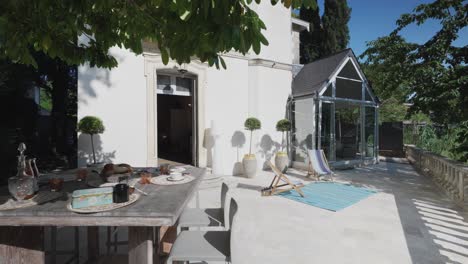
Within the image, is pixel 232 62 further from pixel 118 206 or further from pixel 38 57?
pixel 118 206

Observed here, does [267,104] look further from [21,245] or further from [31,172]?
[21,245]

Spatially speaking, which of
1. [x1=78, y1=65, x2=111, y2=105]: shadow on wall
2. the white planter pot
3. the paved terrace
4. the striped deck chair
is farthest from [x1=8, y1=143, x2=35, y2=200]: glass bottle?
the striped deck chair

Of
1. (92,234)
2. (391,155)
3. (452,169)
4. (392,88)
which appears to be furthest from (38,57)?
(391,155)

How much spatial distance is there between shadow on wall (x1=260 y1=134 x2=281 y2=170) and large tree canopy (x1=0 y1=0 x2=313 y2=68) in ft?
21.6

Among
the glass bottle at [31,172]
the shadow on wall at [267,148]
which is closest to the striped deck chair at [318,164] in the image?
the shadow on wall at [267,148]

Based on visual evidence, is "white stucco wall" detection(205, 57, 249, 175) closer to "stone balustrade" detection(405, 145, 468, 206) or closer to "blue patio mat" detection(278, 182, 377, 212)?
"blue patio mat" detection(278, 182, 377, 212)

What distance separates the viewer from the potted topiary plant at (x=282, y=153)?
26.2 ft

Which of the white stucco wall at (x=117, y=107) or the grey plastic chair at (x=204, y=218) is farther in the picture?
the white stucco wall at (x=117, y=107)

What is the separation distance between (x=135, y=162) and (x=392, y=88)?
7.54 metres

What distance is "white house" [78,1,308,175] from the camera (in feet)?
19.7

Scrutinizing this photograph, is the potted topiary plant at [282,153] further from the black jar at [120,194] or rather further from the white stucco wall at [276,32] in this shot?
the black jar at [120,194]

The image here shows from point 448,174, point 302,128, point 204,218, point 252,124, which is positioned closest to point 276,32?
point 302,128

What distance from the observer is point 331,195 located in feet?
17.6

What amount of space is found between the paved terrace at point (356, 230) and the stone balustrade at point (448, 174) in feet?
0.82
